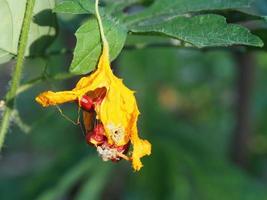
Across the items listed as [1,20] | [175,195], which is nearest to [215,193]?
[175,195]

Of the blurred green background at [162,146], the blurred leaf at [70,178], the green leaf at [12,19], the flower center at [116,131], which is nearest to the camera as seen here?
the flower center at [116,131]

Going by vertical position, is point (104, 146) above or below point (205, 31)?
below

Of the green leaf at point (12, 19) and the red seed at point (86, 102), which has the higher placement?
the green leaf at point (12, 19)

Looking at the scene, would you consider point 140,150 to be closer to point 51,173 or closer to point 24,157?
point 51,173

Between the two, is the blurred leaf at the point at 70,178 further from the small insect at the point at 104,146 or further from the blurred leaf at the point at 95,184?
the small insect at the point at 104,146

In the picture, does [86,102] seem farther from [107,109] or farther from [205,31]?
[205,31]

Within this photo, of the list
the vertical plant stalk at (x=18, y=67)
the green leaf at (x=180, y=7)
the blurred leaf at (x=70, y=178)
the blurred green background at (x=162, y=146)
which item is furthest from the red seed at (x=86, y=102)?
the blurred leaf at (x=70, y=178)

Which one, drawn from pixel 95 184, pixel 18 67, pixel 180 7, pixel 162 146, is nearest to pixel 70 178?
pixel 95 184
